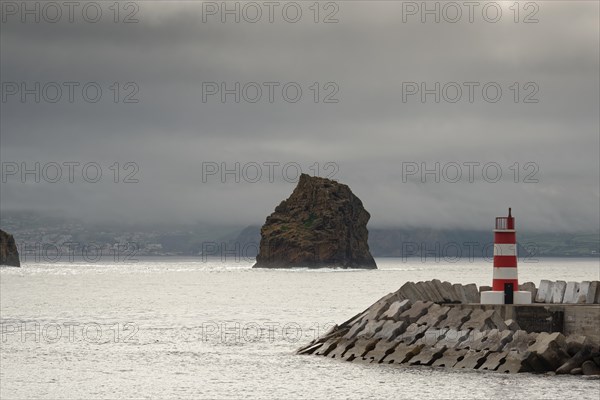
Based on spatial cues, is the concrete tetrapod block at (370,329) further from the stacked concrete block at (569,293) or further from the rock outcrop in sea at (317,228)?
the rock outcrop in sea at (317,228)

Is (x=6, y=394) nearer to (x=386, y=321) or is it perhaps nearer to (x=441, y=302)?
(x=386, y=321)

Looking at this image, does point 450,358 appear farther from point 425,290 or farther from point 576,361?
point 425,290

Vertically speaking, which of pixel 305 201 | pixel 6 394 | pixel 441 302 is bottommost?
pixel 6 394

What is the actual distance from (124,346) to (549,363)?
19414 millimetres

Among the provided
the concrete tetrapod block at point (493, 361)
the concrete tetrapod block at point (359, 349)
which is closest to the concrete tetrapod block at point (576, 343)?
the concrete tetrapod block at point (493, 361)

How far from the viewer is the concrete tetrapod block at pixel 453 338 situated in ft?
84.5

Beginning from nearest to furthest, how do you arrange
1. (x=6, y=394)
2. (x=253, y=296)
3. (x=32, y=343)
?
1. (x=6, y=394)
2. (x=32, y=343)
3. (x=253, y=296)

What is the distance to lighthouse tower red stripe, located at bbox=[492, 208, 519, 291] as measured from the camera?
2809 cm

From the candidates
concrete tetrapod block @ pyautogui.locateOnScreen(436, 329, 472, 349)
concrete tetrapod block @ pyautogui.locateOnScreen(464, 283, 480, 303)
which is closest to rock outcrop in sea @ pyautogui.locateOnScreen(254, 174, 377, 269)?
concrete tetrapod block @ pyautogui.locateOnScreen(464, 283, 480, 303)

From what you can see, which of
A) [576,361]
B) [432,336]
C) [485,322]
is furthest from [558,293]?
[576,361]

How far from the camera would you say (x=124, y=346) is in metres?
39.1

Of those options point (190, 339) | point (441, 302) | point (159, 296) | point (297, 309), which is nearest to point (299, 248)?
point (159, 296)

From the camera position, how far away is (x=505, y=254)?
28062 millimetres

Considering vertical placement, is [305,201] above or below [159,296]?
above
